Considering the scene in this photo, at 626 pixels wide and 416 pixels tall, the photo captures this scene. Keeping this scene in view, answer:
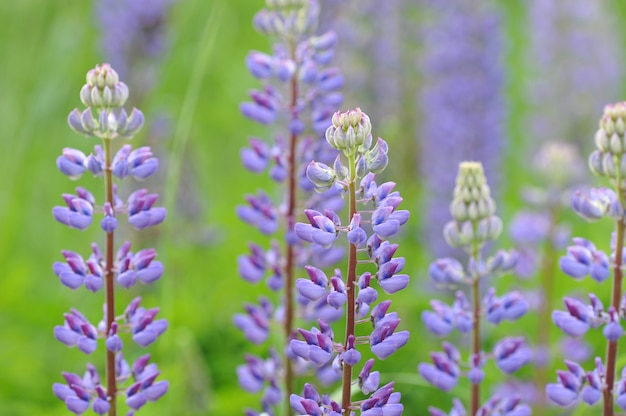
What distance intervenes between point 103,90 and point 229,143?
161 inches

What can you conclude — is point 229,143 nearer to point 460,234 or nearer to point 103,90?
point 460,234

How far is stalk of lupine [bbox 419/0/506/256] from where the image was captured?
170 inches

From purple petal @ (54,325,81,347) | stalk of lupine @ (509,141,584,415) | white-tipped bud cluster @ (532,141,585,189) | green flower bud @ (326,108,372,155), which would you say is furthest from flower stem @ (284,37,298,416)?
white-tipped bud cluster @ (532,141,585,189)

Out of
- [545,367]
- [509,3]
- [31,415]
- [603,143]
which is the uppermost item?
[509,3]

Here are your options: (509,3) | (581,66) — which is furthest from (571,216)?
(509,3)

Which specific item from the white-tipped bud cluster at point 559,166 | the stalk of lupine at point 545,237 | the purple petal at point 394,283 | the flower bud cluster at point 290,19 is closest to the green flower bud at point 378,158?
the purple petal at point 394,283

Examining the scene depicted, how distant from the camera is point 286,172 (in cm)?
232

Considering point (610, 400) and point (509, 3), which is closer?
point (610, 400)

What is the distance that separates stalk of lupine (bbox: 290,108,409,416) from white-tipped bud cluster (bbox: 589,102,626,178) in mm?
467

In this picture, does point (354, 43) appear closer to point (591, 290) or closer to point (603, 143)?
point (591, 290)

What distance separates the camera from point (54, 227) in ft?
15.5

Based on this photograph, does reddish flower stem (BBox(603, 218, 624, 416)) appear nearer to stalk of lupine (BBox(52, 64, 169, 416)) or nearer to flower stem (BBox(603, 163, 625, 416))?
flower stem (BBox(603, 163, 625, 416))

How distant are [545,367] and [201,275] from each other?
77.6 inches

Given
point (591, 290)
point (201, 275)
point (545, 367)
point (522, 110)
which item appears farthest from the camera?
point (522, 110)
